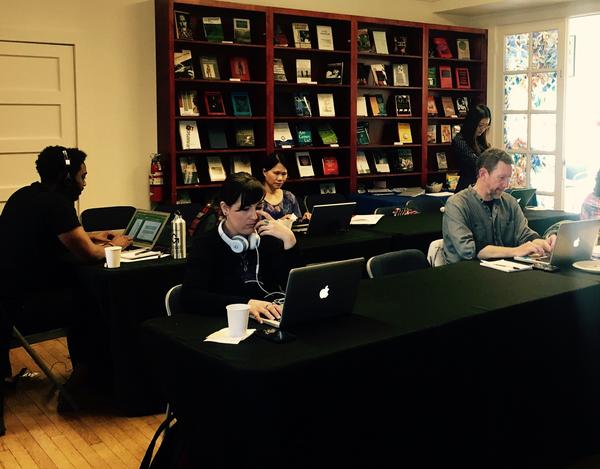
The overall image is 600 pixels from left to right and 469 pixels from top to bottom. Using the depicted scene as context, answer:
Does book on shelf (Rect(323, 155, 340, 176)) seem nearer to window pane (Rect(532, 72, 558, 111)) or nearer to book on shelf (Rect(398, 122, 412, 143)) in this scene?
book on shelf (Rect(398, 122, 412, 143))

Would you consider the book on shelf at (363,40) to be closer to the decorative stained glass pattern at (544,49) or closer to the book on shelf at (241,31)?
the book on shelf at (241,31)

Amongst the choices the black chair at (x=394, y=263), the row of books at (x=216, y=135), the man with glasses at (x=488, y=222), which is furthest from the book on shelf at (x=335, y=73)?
the black chair at (x=394, y=263)

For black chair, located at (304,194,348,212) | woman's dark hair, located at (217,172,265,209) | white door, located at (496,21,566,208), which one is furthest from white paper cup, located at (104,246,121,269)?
white door, located at (496,21,566,208)

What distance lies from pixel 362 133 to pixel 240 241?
5.30m

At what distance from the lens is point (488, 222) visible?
4375 mm

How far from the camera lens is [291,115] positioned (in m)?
7.74

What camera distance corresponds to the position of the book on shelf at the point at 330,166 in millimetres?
8023

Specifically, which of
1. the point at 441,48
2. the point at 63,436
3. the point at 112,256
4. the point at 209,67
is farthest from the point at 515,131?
the point at 63,436

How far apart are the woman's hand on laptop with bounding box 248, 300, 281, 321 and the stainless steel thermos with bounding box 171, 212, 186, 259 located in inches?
57.4

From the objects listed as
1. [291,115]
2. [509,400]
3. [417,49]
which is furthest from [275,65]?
[509,400]

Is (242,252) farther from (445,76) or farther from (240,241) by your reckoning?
(445,76)

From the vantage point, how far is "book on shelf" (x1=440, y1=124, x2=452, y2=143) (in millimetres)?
9000

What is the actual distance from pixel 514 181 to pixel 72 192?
19.1 feet

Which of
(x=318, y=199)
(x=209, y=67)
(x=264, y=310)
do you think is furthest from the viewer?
(x=209, y=67)
